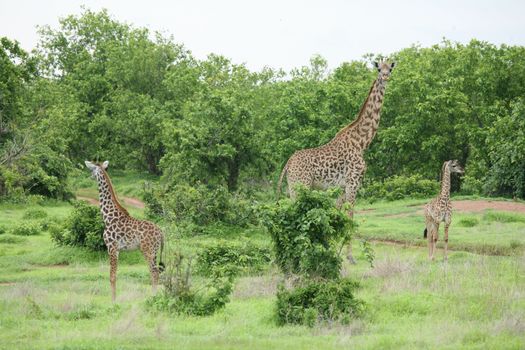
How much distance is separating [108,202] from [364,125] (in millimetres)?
6477

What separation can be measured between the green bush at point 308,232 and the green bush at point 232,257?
2723 mm

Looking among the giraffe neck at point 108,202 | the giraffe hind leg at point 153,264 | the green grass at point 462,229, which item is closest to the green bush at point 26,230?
the giraffe neck at point 108,202

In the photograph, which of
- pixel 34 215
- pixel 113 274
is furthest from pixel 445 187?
pixel 34 215

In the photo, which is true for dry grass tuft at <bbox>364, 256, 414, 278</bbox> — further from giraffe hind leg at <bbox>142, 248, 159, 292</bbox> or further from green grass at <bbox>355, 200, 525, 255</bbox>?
giraffe hind leg at <bbox>142, 248, 159, 292</bbox>

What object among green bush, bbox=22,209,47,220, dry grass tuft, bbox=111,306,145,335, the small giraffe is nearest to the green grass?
the small giraffe

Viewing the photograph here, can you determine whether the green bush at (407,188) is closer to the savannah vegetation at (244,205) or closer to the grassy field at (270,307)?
the savannah vegetation at (244,205)

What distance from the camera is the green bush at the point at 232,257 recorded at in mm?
17531

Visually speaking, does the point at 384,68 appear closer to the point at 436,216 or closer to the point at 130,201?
the point at 436,216

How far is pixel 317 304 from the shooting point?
12500 mm

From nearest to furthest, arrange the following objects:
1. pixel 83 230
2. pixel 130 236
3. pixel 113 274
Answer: pixel 113 274
pixel 130 236
pixel 83 230

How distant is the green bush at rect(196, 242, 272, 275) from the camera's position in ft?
57.5

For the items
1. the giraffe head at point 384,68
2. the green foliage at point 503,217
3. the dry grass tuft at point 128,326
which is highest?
the giraffe head at point 384,68

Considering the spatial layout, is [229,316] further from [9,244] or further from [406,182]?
[406,182]

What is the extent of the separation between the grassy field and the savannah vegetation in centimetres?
5
